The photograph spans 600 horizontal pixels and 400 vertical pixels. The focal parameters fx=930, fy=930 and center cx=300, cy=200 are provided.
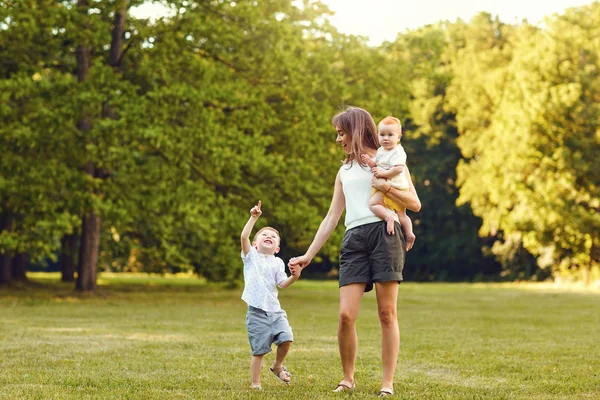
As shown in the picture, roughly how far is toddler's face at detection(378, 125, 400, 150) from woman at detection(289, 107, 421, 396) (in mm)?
229

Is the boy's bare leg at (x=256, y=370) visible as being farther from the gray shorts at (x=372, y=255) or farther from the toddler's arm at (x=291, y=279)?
the gray shorts at (x=372, y=255)

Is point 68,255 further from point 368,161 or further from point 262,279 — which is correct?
point 368,161

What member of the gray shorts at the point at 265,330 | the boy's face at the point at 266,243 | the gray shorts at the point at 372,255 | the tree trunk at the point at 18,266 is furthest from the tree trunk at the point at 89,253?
the gray shorts at the point at 372,255

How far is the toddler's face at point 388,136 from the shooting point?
670 centimetres

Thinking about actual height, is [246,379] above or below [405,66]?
below

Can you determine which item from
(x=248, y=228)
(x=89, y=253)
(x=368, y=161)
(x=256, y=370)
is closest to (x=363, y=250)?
(x=368, y=161)

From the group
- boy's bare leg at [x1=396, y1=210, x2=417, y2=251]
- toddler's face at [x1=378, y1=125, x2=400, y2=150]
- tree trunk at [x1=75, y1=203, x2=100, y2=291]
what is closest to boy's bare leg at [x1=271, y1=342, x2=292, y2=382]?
boy's bare leg at [x1=396, y1=210, x2=417, y2=251]

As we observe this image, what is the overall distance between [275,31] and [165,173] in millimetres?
4360

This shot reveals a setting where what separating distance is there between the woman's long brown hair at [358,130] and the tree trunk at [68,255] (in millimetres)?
24949

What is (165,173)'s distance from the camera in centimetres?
2089

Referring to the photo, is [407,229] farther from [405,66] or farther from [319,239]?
[405,66]

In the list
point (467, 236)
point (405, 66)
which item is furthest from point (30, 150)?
point (467, 236)

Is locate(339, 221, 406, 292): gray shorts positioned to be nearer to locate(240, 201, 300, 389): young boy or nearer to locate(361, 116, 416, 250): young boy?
locate(361, 116, 416, 250): young boy

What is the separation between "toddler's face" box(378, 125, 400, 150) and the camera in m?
6.70
